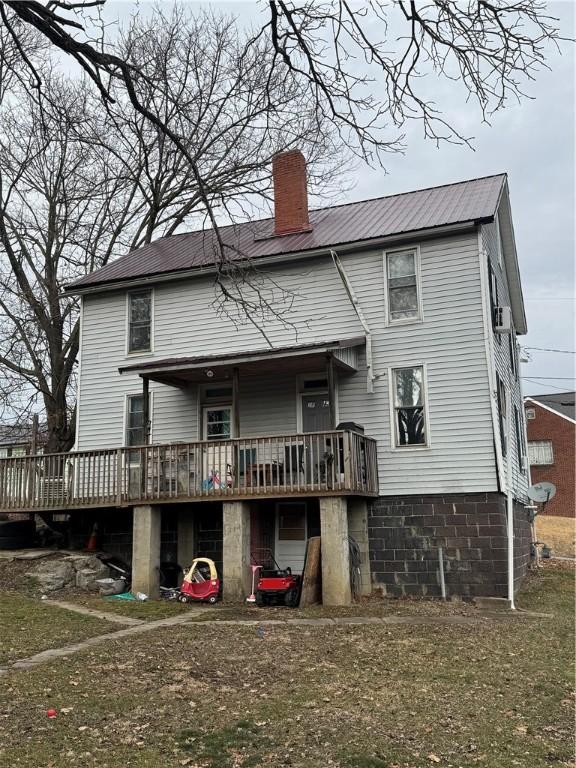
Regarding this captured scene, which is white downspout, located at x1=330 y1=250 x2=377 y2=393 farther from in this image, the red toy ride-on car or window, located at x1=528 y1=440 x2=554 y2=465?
window, located at x1=528 y1=440 x2=554 y2=465

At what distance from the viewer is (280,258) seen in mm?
15445

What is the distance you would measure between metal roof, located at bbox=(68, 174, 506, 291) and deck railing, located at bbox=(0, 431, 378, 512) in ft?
12.8

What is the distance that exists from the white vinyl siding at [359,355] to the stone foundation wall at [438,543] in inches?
10.8

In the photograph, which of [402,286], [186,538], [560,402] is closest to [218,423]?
→ [186,538]

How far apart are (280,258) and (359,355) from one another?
288 cm

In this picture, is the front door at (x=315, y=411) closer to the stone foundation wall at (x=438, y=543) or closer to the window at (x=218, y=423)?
the window at (x=218, y=423)

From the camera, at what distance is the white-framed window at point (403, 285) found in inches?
564

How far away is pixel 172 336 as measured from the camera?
16.5 m

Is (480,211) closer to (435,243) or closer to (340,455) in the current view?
(435,243)

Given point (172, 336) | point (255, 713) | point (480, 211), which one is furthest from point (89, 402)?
point (255, 713)

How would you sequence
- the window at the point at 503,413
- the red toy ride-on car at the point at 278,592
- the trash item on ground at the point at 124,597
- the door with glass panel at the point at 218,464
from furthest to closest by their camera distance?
1. the window at the point at 503,413
2. the door with glass panel at the point at 218,464
3. the trash item on ground at the point at 124,597
4. the red toy ride-on car at the point at 278,592

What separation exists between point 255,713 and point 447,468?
839 centimetres

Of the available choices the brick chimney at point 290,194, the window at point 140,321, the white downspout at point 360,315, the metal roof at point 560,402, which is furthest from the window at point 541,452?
the window at point 140,321

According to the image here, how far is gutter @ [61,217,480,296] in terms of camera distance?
13.9 m
